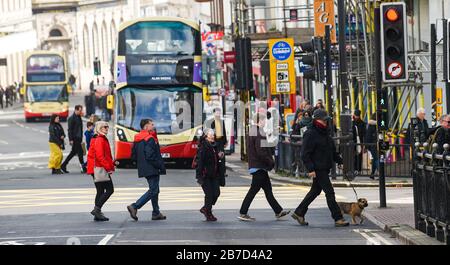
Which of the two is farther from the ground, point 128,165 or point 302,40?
point 302,40

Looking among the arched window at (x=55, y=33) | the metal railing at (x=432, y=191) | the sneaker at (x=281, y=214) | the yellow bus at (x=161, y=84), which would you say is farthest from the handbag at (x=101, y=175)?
the arched window at (x=55, y=33)

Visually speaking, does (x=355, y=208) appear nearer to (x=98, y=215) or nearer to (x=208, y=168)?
(x=208, y=168)

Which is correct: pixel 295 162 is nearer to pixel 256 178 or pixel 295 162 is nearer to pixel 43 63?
pixel 256 178

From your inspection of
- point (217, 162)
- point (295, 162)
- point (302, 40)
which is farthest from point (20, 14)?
point (217, 162)

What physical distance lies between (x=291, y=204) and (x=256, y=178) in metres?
3.23

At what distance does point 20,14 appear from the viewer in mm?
158000

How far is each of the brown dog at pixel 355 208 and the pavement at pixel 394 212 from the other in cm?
32

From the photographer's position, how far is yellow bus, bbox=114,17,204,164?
41.1 m

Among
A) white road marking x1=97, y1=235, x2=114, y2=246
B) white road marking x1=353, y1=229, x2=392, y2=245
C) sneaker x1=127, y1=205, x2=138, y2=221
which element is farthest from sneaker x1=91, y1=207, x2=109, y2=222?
white road marking x1=353, y1=229, x2=392, y2=245

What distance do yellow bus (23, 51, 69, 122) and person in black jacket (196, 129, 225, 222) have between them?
58.6m

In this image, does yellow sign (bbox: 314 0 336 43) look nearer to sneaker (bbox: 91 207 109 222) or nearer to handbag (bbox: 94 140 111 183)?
handbag (bbox: 94 140 111 183)

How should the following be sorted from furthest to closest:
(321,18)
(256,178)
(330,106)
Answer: (321,18) < (330,106) < (256,178)

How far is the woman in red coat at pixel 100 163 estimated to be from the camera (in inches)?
935

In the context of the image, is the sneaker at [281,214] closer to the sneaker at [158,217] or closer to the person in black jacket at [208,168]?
the person in black jacket at [208,168]
